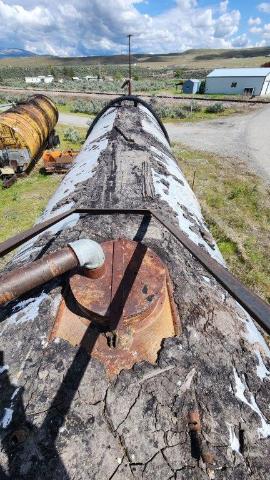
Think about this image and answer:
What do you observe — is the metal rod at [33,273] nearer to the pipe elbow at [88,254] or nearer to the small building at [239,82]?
the pipe elbow at [88,254]

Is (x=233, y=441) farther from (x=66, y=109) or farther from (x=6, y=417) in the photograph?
(x=66, y=109)

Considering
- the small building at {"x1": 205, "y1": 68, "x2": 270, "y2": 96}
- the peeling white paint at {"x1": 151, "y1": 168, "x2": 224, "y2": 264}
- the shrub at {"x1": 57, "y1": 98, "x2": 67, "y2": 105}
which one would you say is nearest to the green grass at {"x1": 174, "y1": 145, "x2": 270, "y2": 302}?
the peeling white paint at {"x1": 151, "y1": 168, "x2": 224, "y2": 264}

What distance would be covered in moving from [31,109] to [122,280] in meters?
14.6

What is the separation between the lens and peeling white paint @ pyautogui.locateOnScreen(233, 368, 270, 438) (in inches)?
60.5

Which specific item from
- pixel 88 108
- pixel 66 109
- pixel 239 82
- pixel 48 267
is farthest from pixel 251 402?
pixel 239 82

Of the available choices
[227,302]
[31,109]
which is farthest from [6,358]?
[31,109]

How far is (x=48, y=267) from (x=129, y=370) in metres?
0.74

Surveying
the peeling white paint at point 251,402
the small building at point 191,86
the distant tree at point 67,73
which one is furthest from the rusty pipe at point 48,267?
the distant tree at point 67,73

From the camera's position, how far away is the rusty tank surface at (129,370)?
1373 mm

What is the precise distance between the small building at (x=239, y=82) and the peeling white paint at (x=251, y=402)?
4059cm

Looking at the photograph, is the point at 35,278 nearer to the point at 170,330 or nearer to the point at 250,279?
the point at 170,330

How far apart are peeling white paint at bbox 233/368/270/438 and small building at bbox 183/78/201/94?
42417mm

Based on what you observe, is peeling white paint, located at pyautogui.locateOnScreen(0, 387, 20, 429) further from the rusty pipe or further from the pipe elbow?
the pipe elbow

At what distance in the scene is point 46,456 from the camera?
1350 millimetres
